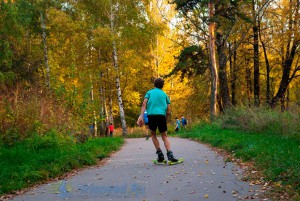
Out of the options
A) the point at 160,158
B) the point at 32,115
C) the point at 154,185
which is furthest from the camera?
the point at 32,115

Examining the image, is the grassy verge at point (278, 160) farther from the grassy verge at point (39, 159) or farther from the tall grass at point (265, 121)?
the grassy verge at point (39, 159)

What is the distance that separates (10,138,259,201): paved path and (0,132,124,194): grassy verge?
18.1 inches

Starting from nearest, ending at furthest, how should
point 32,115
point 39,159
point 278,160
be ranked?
point 278,160
point 39,159
point 32,115

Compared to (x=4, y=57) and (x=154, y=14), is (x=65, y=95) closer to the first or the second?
(x=4, y=57)

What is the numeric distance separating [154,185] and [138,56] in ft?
79.7

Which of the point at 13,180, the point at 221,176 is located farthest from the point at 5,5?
the point at 221,176

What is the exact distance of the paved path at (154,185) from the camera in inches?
209

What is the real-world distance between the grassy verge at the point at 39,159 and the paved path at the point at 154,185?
1.51ft

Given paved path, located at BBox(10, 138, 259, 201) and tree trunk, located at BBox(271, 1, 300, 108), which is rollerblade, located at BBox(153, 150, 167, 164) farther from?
tree trunk, located at BBox(271, 1, 300, 108)

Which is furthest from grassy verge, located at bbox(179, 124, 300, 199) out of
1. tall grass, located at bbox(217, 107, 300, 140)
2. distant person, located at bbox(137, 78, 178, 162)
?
distant person, located at bbox(137, 78, 178, 162)

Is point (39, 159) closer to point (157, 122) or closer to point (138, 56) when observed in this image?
point (157, 122)

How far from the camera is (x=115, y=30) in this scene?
27328mm

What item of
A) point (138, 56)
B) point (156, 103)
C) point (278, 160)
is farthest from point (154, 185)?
point (138, 56)

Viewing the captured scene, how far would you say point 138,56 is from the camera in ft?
97.8
